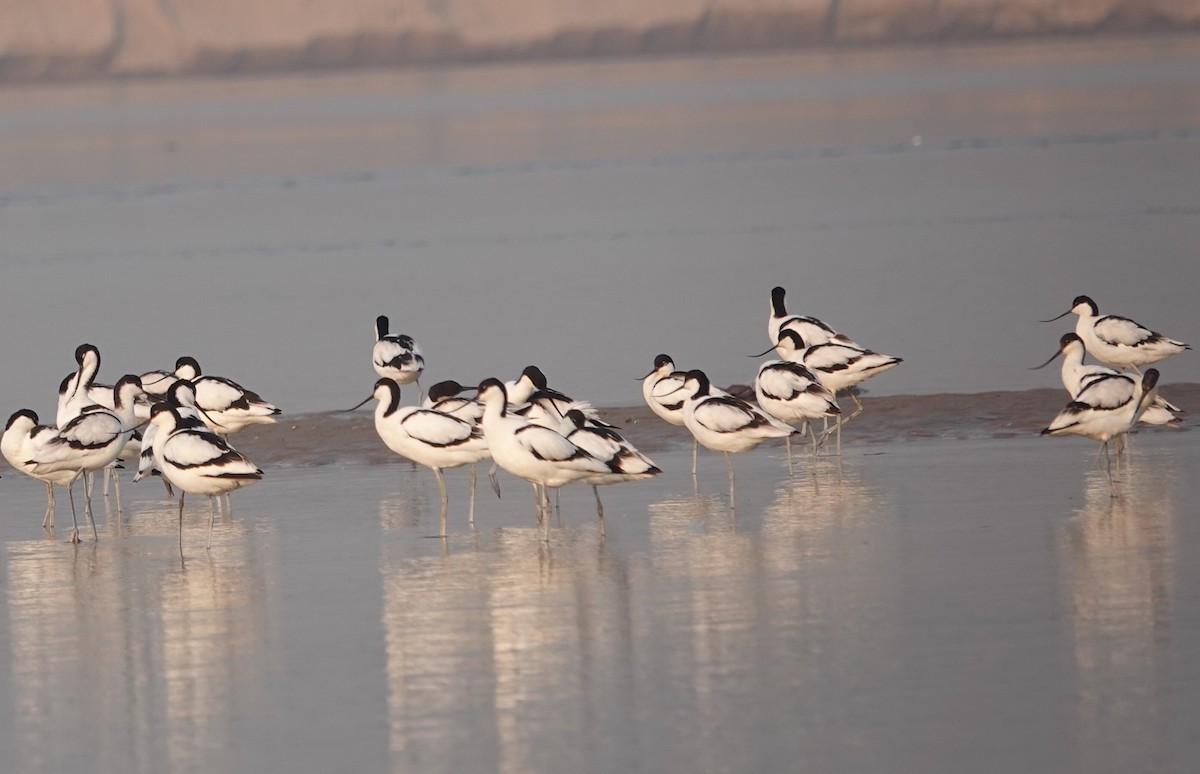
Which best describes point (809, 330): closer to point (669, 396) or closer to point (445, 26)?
point (669, 396)

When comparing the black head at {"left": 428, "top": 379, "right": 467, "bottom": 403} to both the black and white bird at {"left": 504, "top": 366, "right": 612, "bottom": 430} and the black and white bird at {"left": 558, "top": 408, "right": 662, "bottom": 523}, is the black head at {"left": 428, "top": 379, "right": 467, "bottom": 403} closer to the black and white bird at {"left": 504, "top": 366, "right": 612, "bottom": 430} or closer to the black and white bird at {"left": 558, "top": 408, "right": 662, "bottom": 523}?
the black and white bird at {"left": 504, "top": 366, "right": 612, "bottom": 430}

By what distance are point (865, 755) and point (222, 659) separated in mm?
3241

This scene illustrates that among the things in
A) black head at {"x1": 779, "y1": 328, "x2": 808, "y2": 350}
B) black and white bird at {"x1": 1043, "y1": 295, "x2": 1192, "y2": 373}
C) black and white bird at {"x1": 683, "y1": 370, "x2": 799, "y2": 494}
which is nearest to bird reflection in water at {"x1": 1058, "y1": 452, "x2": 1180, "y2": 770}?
black and white bird at {"x1": 683, "y1": 370, "x2": 799, "y2": 494}

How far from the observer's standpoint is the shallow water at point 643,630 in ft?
25.1

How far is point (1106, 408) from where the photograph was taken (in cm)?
1215

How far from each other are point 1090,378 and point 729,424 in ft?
7.36

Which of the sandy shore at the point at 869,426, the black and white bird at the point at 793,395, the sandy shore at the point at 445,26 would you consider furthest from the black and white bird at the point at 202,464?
the sandy shore at the point at 445,26

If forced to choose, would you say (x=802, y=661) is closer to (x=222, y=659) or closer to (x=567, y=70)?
(x=222, y=659)

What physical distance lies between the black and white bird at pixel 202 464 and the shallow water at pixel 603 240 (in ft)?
19.0

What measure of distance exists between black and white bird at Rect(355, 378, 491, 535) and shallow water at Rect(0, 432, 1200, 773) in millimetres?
442

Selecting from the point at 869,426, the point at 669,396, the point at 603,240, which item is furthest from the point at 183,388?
the point at 603,240

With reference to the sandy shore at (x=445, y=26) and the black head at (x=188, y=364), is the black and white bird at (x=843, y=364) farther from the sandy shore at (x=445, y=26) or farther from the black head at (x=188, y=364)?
the sandy shore at (x=445, y=26)

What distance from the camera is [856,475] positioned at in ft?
43.3

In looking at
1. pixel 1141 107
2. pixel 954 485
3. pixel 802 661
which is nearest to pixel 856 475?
pixel 954 485
